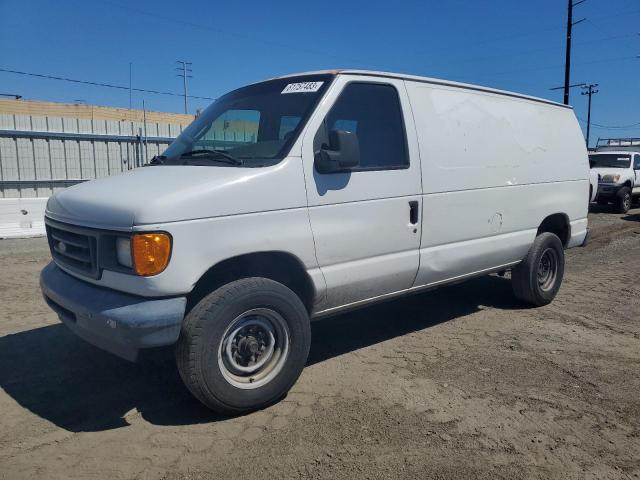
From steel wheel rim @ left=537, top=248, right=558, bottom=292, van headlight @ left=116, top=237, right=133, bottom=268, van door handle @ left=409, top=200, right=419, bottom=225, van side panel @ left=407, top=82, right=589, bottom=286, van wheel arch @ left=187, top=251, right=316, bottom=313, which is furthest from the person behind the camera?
Result: steel wheel rim @ left=537, top=248, right=558, bottom=292

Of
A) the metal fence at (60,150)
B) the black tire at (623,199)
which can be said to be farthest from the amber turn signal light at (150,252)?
the black tire at (623,199)

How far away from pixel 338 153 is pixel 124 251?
150cm

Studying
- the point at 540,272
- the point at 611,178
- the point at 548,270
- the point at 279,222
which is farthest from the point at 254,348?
the point at 611,178

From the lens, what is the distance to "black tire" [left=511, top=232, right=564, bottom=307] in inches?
223

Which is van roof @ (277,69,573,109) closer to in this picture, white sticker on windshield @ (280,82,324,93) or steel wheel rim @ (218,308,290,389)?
white sticker on windshield @ (280,82,324,93)

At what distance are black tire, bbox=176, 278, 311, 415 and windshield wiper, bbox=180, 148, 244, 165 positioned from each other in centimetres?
85

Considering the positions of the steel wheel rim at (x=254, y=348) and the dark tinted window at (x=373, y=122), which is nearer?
the steel wheel rim at (x=254, y=348)

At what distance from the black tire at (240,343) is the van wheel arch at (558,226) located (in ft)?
11.8

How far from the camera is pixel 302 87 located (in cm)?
396

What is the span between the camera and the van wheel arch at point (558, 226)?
19.6 ft

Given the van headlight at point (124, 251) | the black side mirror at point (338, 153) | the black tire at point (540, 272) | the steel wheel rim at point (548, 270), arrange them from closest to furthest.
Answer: the van headlight at point (124, 251)
the black side mirror at point (338, 153)
the black tire at point (540, 272)
the steel wheel rim at point (548, 270)


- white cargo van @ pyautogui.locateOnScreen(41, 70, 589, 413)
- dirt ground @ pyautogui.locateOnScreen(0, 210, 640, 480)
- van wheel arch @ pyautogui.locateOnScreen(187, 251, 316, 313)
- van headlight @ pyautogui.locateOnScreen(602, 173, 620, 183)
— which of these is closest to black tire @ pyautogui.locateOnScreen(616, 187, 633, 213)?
van headlight @ pyautogui.locateOnScreen(602, 173, 620, 183)

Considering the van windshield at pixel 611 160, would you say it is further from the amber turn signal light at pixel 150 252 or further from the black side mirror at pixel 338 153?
the amber turn signal light at pixel 150 252

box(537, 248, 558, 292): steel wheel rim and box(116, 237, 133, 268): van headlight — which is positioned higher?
box(116, 237, 133, 268): van headlight
